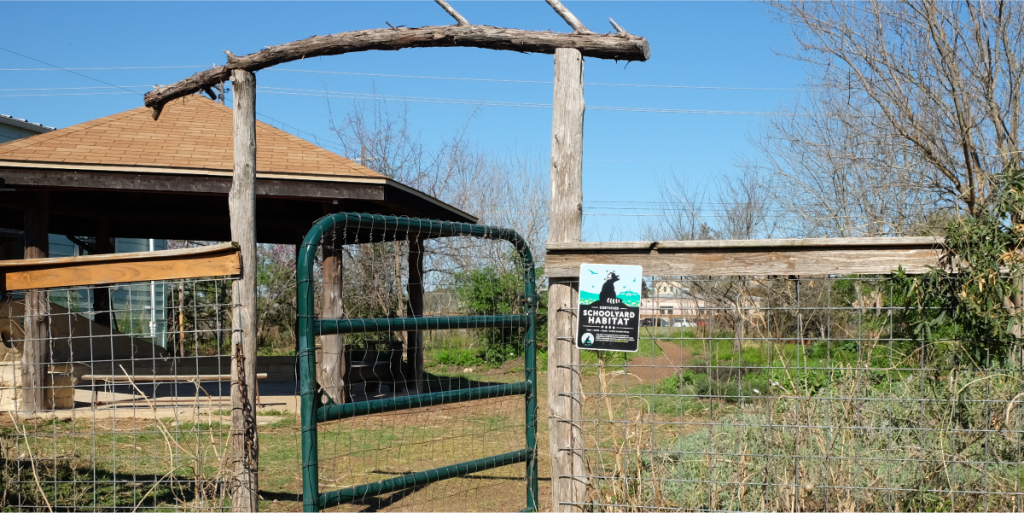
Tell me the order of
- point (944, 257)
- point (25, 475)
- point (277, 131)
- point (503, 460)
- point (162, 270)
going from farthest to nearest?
1. point (277, 131)
2. point (25, 475)
3. point (503, 460)
4. point (162, 270)
5. point (944, 257)

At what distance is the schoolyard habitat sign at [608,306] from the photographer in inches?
148

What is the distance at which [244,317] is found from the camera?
404 centimetres

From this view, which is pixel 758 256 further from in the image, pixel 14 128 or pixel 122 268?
pixel 14 128

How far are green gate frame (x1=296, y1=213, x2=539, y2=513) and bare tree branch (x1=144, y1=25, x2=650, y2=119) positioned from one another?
0.99 meters

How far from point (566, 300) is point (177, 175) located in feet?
19.7

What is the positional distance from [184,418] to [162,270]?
231 inches

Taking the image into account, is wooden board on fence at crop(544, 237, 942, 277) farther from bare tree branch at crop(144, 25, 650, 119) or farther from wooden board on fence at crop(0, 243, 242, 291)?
wooden board on fence at crop(0, 243, 242, 291)

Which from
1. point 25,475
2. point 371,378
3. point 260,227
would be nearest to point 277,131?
point 260,227

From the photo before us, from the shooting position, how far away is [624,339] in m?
3.74

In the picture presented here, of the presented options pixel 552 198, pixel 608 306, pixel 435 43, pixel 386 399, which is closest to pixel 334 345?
pixel 386 399

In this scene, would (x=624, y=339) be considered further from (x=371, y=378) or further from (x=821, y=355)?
(x=821, y=355)

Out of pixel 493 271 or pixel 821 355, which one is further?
pixel 493 271

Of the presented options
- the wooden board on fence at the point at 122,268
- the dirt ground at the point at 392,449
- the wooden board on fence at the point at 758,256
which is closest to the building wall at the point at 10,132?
the dirt ground at the point at 392,449

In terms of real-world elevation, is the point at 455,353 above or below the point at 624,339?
below
